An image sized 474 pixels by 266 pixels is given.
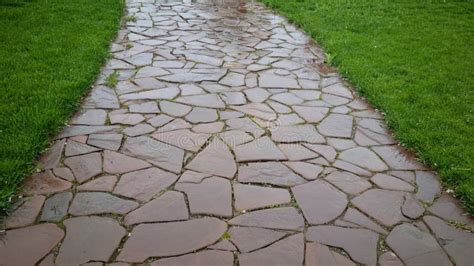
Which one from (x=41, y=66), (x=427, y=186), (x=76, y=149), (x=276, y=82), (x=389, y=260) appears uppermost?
(x=41, y=66)

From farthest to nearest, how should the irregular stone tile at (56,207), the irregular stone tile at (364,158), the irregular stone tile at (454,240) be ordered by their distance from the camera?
the irregular stone tile at (364,158) → the irregular stone tile at (56,207) → the irregular stone tile at (454,240)

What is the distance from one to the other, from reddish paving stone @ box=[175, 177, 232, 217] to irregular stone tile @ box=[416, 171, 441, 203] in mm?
1594

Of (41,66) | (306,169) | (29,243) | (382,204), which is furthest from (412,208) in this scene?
(41,66)

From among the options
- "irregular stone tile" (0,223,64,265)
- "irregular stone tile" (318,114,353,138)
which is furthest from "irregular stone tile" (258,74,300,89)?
"irregular stone tile" (0,223,64,265)

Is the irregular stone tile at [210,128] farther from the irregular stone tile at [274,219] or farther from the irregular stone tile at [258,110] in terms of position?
the irregular stone tile at [274,219]

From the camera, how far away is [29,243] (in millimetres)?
2588

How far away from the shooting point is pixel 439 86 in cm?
509

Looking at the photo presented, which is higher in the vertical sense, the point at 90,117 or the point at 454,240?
the point at 90,117

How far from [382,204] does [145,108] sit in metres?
2.65

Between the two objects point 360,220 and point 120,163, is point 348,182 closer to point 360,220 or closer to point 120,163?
point 360,220

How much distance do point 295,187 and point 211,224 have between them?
82 centimetres

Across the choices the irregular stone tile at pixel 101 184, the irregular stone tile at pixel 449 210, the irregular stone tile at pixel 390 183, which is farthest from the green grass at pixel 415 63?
the irregular stone tile at pixel 101 184

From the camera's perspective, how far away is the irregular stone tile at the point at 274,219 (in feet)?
9.38

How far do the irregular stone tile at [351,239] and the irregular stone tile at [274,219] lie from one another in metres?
0.12
